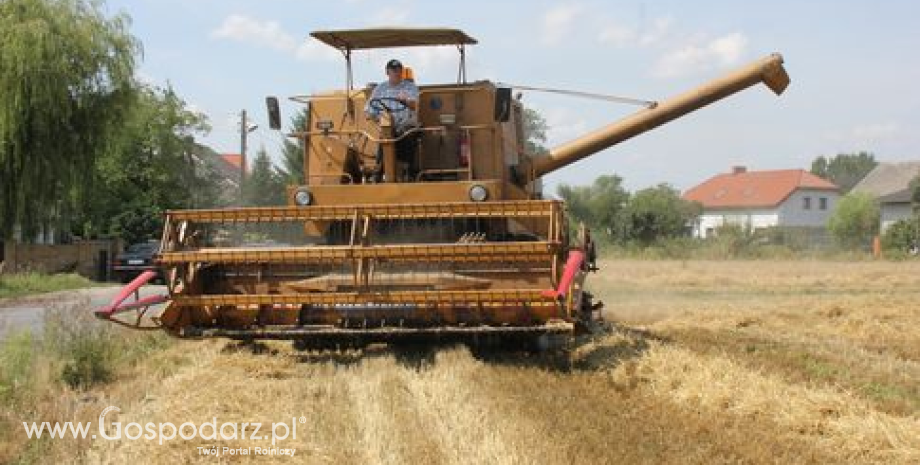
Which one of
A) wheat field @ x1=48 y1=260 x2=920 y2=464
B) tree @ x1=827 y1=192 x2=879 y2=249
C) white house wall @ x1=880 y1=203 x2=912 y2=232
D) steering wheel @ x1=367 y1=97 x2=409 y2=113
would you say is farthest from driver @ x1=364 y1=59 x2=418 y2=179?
white house wall @ x1=880 y1=203 x2=912 y2=232

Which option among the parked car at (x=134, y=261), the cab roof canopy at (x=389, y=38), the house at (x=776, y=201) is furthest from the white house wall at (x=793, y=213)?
the cab roof canopy at (x=389, y=38)

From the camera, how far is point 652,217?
68812 millimetres

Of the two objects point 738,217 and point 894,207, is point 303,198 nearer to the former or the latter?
point 894,207

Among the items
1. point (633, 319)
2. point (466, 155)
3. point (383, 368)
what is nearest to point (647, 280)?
point (633, 319)

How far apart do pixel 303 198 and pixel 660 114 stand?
5.20m

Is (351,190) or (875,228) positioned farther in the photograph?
(875,228)

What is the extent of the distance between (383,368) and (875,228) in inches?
2964

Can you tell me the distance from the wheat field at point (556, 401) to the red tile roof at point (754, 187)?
83.7 meters

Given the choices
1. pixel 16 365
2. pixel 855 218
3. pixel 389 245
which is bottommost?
pixel 16 365

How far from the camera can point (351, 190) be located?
36.6ft

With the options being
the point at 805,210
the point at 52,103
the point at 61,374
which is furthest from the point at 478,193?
the point at 805,210

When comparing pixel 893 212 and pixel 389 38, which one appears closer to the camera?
A: pixel 389 38

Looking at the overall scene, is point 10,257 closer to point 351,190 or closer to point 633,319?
point 633,319

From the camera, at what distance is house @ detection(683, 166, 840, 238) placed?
306 ft
